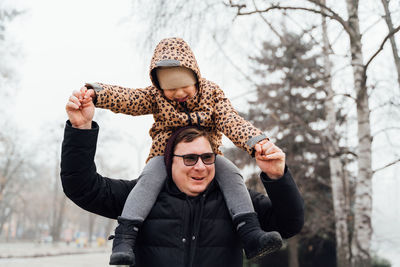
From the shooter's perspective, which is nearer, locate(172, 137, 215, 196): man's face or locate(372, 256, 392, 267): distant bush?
locate(172, 137, 215, 196): man's face

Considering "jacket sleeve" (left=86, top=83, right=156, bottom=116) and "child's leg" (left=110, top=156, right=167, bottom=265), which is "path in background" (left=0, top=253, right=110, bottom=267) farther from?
"jacket sleeve" (left=86, top=83, right=156, bottom=116)

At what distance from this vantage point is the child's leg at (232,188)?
1.94 m

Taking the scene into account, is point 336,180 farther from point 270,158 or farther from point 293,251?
point 270,158

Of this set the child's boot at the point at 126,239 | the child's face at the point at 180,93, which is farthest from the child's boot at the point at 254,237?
the child's face at the point at 180,93

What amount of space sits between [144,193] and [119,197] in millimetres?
243

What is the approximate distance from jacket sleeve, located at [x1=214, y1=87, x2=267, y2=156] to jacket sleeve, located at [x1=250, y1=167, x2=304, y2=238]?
18 centimetres

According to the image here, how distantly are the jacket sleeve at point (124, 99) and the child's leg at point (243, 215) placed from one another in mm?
508

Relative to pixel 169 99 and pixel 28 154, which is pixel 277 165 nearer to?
pixel 169 99

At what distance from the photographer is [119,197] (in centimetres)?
214

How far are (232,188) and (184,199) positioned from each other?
10.3 inches

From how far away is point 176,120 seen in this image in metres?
2.03

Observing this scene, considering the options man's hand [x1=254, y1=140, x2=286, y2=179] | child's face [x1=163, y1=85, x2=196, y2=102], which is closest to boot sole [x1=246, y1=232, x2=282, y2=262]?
man's hand [x1=254, y1=140, x2=286, y2=179]

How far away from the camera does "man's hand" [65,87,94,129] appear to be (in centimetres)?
178

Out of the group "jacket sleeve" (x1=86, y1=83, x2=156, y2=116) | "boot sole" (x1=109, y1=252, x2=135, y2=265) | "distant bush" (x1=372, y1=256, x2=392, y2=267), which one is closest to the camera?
"boot sole" (x1=109, y1=252, x2=135, y2=265)
